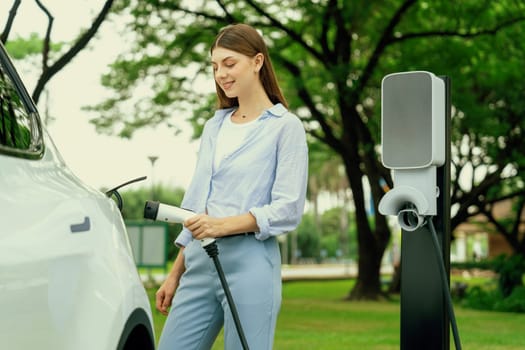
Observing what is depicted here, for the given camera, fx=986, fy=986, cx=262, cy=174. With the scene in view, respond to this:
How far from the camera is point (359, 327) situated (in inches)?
621

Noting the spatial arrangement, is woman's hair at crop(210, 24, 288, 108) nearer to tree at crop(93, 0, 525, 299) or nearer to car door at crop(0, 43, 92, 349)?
car door at crop(0, 43, 92, 349)

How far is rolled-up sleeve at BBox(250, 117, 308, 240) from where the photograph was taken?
3.08m

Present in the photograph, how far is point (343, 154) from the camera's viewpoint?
24109 mm

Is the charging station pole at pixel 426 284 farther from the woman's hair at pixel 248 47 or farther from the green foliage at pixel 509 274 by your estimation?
the green foliage at pixel 509 274

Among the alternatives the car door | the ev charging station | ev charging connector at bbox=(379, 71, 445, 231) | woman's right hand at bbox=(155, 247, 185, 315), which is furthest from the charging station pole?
the car door

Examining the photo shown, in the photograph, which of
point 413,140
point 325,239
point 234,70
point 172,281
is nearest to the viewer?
point 234,70

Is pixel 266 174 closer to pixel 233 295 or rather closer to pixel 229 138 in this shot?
pixel 229 138

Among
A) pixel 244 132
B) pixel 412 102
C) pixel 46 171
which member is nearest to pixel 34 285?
pixel 46 171

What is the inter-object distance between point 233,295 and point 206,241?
22 cm

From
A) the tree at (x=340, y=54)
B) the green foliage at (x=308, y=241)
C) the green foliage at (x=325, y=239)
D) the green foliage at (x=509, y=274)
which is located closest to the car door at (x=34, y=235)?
the tree at (x=340, y=54)

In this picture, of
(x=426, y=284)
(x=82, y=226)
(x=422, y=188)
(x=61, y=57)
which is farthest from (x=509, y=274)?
(x=82, y=226)

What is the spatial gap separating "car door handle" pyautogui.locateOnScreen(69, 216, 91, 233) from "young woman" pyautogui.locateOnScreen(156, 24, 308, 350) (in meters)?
0.83

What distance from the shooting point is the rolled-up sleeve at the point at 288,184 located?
10.1 ft

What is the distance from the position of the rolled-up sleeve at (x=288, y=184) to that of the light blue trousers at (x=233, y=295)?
85 mm
